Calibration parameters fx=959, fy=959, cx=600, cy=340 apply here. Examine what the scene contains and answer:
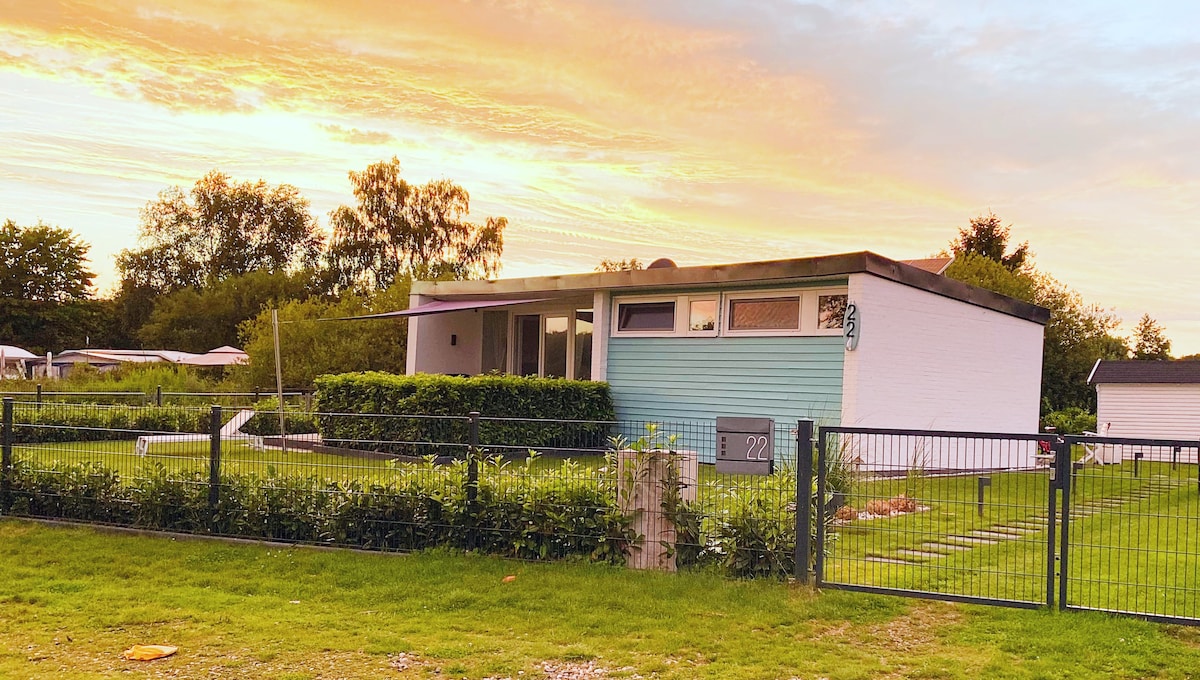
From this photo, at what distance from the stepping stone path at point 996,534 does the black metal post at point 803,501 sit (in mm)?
564

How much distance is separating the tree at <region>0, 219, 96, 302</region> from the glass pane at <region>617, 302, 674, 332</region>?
43897 millimetres

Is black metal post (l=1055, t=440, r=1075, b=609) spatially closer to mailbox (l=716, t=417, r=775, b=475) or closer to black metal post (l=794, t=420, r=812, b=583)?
black metal post (l=794, t=420, r=812, b=583)

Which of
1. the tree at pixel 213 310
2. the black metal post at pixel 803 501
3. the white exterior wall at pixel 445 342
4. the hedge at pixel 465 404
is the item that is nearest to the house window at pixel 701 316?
the hedge at pixel 465 404

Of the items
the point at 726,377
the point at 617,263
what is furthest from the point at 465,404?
the point at 617,263

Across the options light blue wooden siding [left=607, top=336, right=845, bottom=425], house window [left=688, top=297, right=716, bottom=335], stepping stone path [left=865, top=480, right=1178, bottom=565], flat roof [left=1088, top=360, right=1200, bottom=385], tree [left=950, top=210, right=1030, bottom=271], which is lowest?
stepping stone path [left=865, top=480, right=1178, bottom=565]

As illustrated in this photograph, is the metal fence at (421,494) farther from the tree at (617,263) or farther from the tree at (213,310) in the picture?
the tree at (617,263)

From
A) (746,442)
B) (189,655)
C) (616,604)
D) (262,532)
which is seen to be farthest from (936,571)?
(262,532)

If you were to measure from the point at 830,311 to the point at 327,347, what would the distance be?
52.8 feet

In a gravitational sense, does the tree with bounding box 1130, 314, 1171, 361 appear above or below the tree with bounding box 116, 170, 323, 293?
below

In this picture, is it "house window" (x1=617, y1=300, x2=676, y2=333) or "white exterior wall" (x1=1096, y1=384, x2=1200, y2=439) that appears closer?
"house window" (x1=617, y1=300, x2=676, y2=333)

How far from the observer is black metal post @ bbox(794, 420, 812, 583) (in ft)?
19.7

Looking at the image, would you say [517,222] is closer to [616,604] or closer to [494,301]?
[494,301]

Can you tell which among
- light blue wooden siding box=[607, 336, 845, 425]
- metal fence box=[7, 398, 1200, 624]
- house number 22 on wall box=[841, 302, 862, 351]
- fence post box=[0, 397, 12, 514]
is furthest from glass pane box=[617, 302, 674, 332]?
fence post box=[0, 397, 12, 514]

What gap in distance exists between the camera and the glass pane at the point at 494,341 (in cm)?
1892
